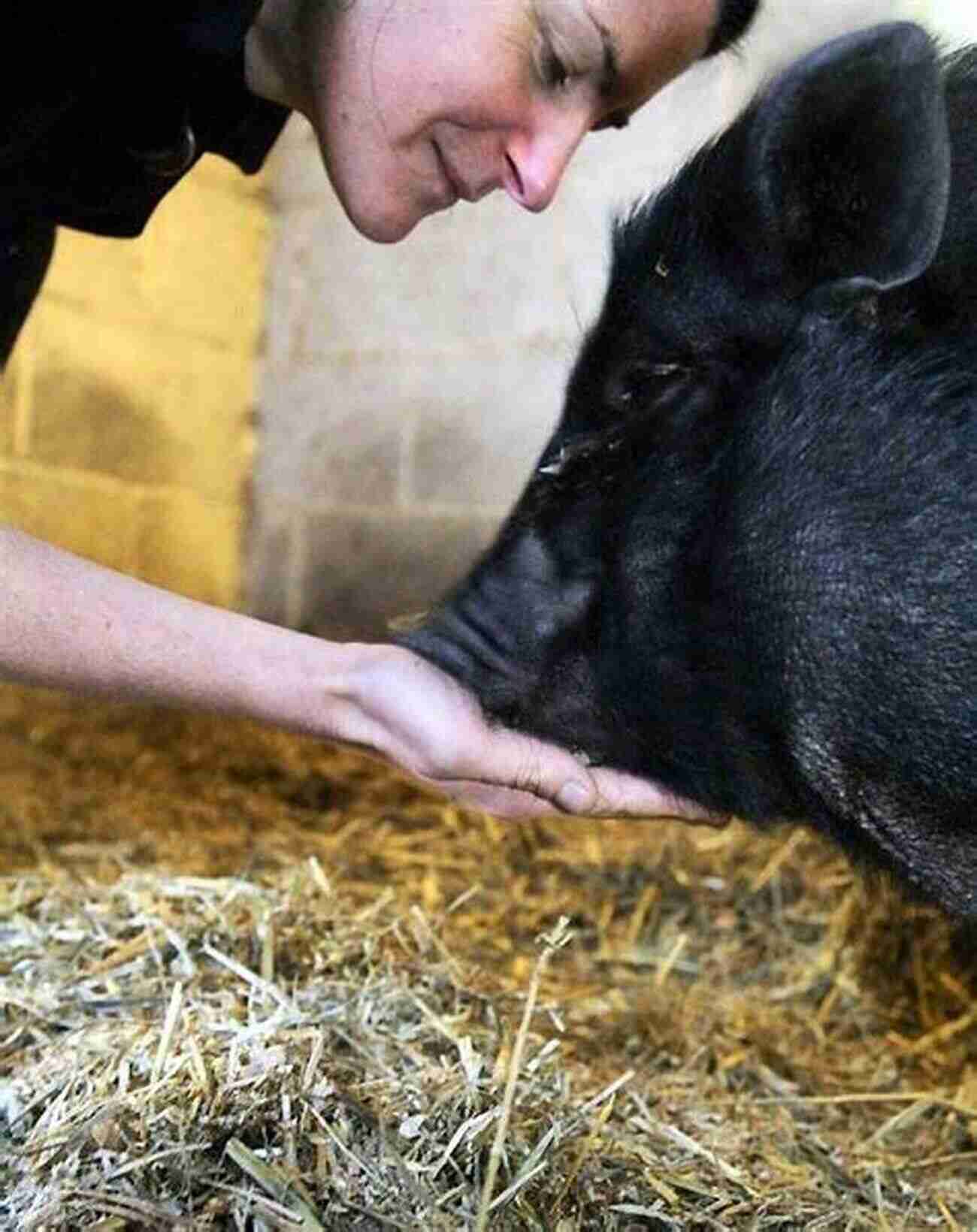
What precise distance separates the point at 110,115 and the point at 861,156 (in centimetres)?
91

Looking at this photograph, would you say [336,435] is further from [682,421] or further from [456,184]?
[682,421]

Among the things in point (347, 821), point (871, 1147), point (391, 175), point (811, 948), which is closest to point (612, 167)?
point (347, 821)

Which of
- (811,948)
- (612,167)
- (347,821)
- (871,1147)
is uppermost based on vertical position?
(612,167)

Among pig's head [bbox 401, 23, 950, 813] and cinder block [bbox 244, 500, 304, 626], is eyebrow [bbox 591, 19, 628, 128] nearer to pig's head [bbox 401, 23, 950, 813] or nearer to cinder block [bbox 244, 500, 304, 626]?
pig's head [bbox 401, 23, 950, 813]

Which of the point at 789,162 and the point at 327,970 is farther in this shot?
the point at 327,970

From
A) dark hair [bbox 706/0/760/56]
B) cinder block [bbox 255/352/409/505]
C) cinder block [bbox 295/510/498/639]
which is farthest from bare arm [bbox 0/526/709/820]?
cinder block [bbox 255/352/409/505]

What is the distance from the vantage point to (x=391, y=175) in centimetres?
192

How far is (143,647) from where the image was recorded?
5.40 feet

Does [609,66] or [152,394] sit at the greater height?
[609,66]

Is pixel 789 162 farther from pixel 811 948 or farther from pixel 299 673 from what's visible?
pixel 811 948

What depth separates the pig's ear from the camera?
61.9 inches

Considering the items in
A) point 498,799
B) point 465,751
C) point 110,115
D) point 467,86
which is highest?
point 467,86

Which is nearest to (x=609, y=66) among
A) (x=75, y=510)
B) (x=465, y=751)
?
(x=465, y=751)

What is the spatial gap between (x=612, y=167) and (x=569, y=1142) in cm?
316
